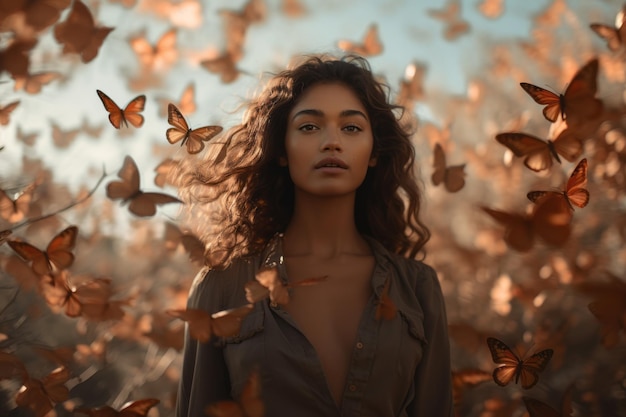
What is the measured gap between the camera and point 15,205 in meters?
1.50

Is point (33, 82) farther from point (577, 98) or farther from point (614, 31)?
point (614, 31)

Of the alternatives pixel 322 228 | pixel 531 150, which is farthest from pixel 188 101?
pixel 531 150

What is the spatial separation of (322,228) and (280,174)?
229 millimetres

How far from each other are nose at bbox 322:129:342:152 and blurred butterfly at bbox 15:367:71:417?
0.79 meters

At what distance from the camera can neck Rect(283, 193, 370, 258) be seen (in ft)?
5.40

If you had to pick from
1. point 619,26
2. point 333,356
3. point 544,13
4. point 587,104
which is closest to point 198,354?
point 333,356

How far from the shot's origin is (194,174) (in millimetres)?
1810

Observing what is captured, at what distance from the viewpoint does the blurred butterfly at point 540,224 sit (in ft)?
4.10

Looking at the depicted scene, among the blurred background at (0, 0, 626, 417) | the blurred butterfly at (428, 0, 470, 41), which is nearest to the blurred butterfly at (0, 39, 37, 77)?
the blurred background at (0, 0, 626, 417)

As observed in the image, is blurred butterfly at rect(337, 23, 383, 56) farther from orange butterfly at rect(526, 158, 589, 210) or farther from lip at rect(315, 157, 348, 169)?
orange butterfly at rect(526, 158, 589, 210)

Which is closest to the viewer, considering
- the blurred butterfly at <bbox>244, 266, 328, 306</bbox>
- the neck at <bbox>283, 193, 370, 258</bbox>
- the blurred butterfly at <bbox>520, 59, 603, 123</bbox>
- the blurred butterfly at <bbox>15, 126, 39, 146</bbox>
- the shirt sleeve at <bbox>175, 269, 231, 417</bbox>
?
the blurred butterfly at <bbox>520, 59, 603, 123</bbox>

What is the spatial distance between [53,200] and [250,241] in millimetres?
1085

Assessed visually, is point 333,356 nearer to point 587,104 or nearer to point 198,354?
point 198,354

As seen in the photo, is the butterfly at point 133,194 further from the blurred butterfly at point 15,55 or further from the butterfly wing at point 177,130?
the blurred butterfly at point 15,55
